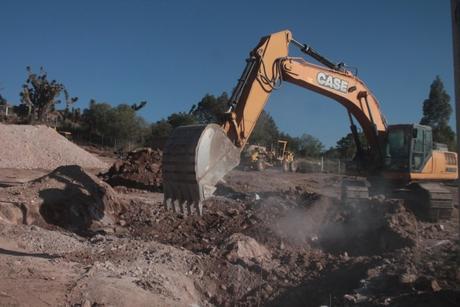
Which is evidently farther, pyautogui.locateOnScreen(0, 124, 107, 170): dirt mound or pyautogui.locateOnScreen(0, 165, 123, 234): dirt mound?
pyautogui.locateOnScreen(0, 124, 107, 170): dirt mound

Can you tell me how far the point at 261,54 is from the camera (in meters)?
9.80

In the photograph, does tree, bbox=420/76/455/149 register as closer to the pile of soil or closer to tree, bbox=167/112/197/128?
tree, bbox=167/112/197/128

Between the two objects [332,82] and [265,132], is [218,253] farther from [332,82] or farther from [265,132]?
[265,132]

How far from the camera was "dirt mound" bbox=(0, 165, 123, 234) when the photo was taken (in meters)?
9.23

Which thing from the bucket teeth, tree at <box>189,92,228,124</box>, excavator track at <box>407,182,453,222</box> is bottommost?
the bucket teeth

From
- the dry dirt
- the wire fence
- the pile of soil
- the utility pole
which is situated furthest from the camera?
the wire fence

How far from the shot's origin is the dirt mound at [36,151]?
75.3 ft

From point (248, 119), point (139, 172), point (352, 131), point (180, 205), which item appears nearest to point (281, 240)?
point (248, 119)

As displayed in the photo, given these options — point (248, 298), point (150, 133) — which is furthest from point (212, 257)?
point (150, 133)

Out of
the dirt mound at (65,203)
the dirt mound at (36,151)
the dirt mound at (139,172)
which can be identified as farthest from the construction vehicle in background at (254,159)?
the dirt mound at (65,203)

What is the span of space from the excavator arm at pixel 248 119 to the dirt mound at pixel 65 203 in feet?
8.40

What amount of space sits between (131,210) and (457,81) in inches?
317

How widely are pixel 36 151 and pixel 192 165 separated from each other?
Result: 1858 cm

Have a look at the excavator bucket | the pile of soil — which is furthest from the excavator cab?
the excavator bucket
